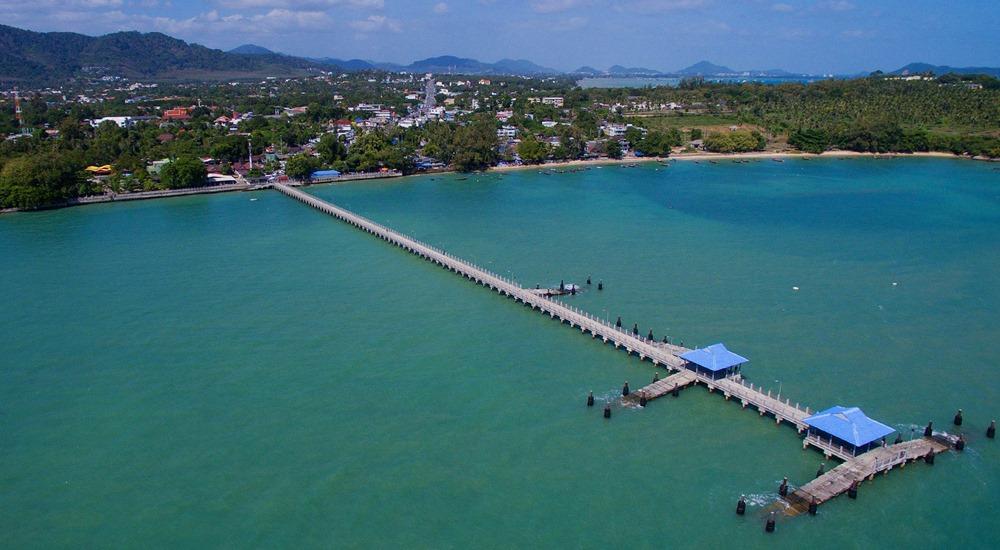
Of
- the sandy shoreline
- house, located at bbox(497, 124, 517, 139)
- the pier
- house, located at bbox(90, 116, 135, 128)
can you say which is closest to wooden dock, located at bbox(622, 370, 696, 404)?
the pier

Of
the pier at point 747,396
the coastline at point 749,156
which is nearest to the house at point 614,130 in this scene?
the coastline at point 749,156

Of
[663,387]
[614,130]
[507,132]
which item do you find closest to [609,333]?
[663,387]

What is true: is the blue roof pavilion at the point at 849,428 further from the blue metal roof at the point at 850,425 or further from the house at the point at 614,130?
the house at the point at 614,130

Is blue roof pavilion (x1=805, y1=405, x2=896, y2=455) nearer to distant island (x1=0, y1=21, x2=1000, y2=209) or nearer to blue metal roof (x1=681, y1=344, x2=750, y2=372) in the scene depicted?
blue metal roof (x1=681, y1=344, x2=750, y2=372)

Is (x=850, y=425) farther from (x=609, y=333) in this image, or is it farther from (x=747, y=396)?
(x=609, y=333)

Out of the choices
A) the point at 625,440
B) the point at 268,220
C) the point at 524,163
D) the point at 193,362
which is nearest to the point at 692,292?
the point at 625,440
